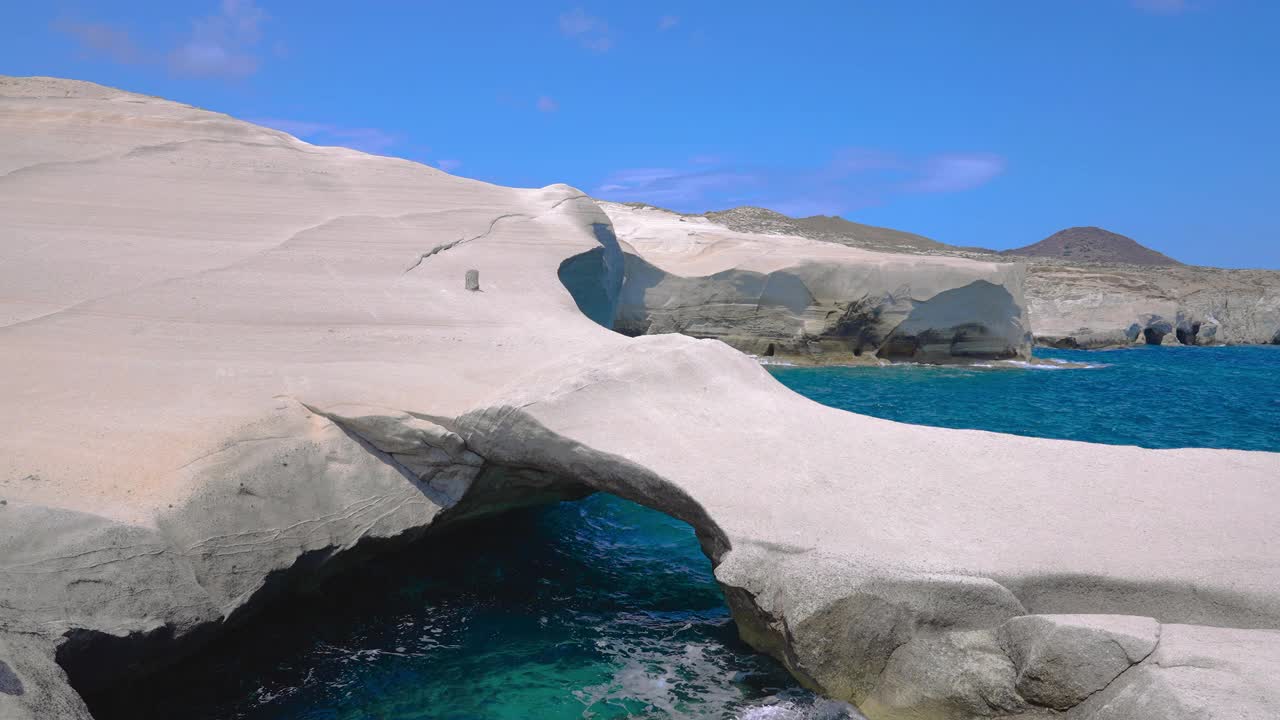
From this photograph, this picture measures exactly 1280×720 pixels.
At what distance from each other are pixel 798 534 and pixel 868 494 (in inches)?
25.2

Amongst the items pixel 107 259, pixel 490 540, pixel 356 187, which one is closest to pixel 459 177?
pixel 356 187

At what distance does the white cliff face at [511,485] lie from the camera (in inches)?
155

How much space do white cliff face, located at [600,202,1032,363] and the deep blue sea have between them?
14.8m

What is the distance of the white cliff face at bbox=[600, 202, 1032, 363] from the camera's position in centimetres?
2248

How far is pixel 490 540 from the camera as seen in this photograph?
7.15 meters

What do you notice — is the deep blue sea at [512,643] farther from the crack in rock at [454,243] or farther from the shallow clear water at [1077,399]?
the shallow clear water at [1077,399]

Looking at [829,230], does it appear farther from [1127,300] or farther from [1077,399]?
[1077,399]

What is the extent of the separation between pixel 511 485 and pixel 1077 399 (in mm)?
14413

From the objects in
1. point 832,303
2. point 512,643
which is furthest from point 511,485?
point 832,303

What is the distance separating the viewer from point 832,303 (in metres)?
22.8

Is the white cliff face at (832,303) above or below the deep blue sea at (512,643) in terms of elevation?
above

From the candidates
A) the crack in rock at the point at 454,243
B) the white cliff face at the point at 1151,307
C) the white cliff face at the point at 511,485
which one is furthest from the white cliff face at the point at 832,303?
the white cliff face at the point at 1151,307

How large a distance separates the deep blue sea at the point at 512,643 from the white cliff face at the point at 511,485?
43 centimetres

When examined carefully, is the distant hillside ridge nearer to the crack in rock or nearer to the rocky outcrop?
the rocky outcrop
